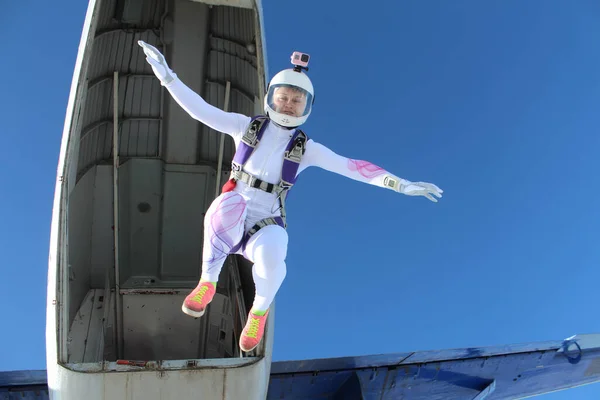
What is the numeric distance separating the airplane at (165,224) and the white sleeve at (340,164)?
2.15 m

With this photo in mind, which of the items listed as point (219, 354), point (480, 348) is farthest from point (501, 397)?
point (219, 354)

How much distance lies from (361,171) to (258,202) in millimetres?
1034

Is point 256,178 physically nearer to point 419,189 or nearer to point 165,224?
point 419,189

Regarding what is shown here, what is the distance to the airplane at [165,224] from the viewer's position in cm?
822

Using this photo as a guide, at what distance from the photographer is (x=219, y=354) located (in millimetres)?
8914

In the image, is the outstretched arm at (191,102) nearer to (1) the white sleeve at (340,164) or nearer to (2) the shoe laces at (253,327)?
(1) the white sleeve at (340,164)

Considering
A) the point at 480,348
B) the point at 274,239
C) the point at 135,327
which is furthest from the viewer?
the point at 480,348

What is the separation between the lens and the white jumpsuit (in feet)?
17.2

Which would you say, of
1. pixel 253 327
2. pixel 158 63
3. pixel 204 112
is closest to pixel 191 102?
pixel 204 112

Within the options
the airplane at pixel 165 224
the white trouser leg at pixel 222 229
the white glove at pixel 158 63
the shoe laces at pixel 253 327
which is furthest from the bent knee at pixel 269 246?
the airplane at pixel 165 224

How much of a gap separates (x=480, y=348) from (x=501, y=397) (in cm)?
118

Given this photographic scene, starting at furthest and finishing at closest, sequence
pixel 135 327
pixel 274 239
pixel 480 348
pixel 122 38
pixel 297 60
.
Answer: pixel 480 348, pixel 135 327, pixel 122 38, pixel 297 60, pixel 274 239

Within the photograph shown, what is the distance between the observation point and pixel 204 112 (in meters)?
5.60

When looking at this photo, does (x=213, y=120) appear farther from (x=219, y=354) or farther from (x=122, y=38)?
(x=219, y=354)
